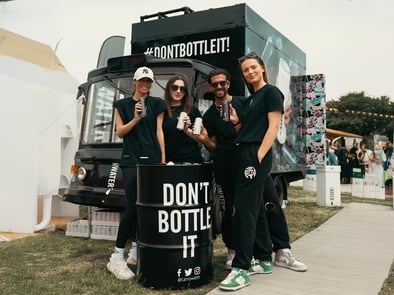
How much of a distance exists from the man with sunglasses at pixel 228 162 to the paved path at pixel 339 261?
0.17 m

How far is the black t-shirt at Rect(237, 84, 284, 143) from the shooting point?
330cm

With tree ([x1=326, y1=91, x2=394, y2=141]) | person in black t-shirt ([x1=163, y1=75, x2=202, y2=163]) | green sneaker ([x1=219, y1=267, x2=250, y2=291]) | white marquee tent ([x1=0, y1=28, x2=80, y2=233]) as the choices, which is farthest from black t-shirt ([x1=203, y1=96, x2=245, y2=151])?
tree ([x1=326, y1=91, x2=394, y2=141])

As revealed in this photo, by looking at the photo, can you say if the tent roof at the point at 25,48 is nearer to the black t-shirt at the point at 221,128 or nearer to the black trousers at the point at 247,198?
the black t-shirt at the point at 221,128

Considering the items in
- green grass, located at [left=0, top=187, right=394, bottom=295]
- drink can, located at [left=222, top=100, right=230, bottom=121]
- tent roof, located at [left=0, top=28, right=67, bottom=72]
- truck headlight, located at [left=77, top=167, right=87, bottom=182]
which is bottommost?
green grass, located at [left=0, top=187, right=394, bottom=295]

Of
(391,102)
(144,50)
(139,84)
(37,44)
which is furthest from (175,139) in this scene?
(391,102)

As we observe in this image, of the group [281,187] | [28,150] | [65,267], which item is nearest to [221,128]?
[65,267]

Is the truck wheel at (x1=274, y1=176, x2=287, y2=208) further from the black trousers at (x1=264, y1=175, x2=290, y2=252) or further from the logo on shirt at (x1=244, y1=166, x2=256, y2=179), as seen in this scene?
the logo on shirt at (x1=244, y1=166, x2=256, y2=179)

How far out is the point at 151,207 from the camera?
10.7 feet

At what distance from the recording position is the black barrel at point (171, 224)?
324cm

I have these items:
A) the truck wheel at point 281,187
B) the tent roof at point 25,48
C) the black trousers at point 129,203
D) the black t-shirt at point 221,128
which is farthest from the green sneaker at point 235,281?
the tent roof at point 25,48

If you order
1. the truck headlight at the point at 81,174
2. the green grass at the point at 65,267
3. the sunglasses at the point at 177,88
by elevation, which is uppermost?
the sunglasses at the point at 177,88

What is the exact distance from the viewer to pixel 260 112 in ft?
11.0

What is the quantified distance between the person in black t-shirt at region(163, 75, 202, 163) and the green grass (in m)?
1.20

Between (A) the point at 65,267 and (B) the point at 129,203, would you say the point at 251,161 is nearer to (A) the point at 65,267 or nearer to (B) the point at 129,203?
(B) the point at 129,203
